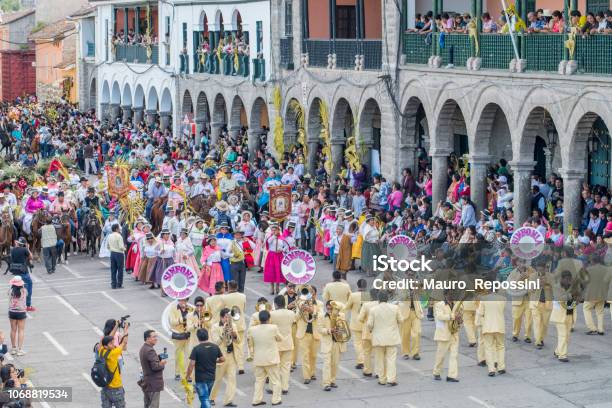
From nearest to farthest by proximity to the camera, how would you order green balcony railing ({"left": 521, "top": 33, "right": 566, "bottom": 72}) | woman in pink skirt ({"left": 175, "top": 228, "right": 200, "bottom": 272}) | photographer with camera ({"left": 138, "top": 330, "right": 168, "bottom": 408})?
1. photographer with camera ({"left": 138, "top": 330, "right": 168, "bottom": 408})
2. woman in pink skirt ({"left": 175, "top": 228, "right": 200, "bottom": 272})
3. green balcony railing ({"left": 521, "top": 33, "right": 566, "bottom": 72})

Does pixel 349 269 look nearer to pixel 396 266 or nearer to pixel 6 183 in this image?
pixel 396 266

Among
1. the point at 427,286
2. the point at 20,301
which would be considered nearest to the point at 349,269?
the point at 427,286

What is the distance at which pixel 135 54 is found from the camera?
201 ft

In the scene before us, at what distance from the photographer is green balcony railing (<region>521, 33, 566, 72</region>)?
96.1ft

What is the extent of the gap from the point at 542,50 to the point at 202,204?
9.50 meters

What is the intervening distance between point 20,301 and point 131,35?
130ft

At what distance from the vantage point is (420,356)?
2348 cm

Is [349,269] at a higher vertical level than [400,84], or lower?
lower

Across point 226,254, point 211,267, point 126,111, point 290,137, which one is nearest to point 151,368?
point 211,267

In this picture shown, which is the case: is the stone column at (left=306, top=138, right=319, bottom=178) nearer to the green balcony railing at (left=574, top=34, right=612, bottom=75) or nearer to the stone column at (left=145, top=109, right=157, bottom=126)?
the green balcony railing at (left=574, top=34, right=612, bottom=75)

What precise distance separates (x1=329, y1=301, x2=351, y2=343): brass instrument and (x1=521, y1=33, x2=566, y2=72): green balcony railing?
385 inches

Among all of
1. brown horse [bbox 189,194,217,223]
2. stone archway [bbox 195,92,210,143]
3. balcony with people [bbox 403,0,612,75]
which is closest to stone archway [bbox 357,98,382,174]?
balcony with people [bbox 403,0,612,75]

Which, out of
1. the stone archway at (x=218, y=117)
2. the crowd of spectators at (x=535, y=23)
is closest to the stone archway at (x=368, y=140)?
the crowd of spectators at (x=535, y=23)

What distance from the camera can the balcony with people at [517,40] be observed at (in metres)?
28.1
